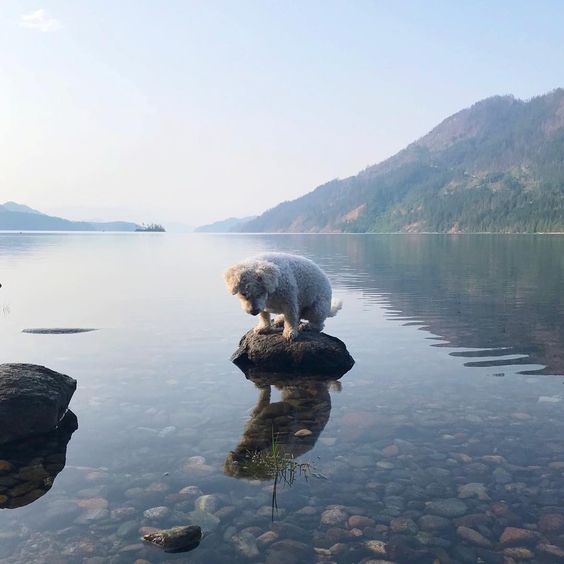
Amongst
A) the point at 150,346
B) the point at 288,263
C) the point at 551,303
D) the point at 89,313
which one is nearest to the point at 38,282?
the point at 89,313

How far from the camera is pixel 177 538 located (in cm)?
533

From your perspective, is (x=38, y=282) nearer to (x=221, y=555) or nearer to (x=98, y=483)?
(x=98, y=483)

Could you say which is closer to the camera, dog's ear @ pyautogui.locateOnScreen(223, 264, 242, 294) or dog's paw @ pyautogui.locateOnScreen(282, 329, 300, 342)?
dog's ear @ pyautogui.locateOnScreen(223, 264, 242, 294)

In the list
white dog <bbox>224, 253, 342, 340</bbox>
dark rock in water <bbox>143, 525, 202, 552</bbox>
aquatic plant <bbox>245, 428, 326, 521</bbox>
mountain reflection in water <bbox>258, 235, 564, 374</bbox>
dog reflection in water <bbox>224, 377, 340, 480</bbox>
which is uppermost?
white dog <bbox>224, 253, 342, 340</bbox>

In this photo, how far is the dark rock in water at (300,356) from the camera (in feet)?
39.3

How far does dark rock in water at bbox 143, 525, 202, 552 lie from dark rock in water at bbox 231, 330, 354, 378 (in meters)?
6.67

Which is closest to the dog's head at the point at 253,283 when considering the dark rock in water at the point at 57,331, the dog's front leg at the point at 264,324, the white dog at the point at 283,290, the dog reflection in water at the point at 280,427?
the white dog at the point at 283,290

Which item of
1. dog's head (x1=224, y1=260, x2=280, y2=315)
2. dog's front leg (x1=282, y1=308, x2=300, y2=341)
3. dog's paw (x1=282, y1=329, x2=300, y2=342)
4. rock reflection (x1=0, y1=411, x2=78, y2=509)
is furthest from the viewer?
dog's paw (x1=282, y1=329, x2=300, y2=342)

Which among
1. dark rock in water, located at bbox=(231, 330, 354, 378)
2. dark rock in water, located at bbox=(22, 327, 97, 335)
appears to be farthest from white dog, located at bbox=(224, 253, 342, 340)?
dark rock in water, located at bbox=(22, 327, 97, 335)

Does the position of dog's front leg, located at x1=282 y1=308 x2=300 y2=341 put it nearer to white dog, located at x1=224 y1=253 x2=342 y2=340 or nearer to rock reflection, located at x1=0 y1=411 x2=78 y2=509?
white dog, located at x1=224 y1=253 x2=342 y2=340

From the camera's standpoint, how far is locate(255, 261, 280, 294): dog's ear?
430 inches

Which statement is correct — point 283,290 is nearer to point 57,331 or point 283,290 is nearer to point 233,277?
point 233,277

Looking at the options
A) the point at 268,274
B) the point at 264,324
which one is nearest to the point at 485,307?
the point at 264,324

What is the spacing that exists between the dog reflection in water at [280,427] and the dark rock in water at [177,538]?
4.77 feet
